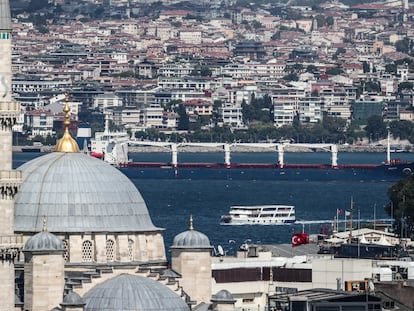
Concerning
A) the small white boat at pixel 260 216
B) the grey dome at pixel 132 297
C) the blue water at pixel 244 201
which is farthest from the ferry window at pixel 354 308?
the small white boat at pixel 260 216

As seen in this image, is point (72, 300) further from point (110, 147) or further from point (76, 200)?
point (110, 147)

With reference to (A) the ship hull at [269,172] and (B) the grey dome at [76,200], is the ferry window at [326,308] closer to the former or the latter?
(B) the grey dome at [76,200]

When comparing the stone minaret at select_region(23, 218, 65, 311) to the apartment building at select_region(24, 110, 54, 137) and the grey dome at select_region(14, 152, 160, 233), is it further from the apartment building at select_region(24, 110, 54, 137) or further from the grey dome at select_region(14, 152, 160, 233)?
the apartment building at select_region(24, 110, 54, 137)

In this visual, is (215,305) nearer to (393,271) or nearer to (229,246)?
(393,271)

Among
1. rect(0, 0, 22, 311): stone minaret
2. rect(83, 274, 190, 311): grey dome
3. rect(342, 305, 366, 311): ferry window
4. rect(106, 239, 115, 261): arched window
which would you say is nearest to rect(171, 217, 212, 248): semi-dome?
rect(106, 239, 115, 261): arched window

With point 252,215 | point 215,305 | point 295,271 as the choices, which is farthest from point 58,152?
point 252,215

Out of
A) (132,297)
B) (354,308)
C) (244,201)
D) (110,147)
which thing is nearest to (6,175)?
(132,297)
